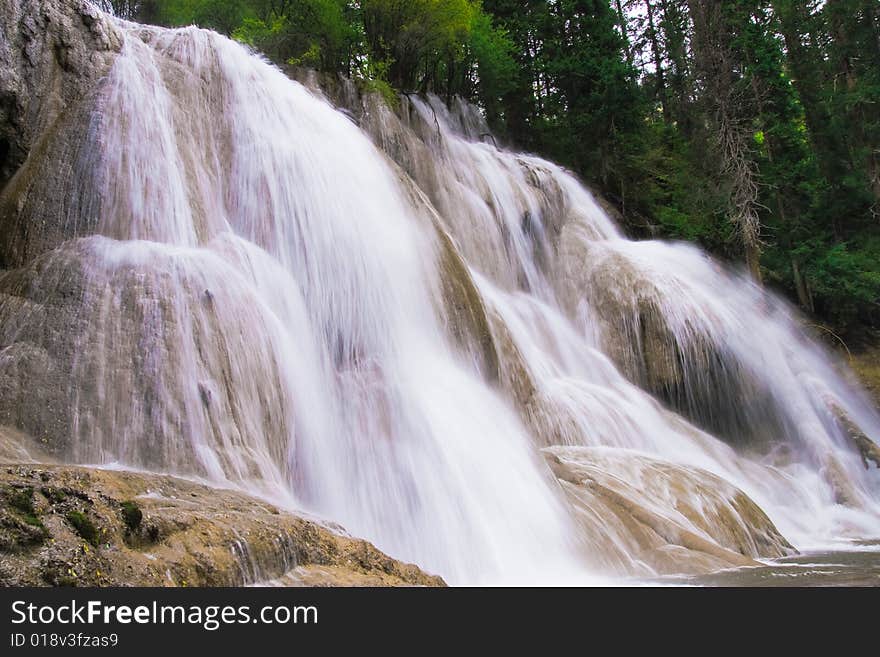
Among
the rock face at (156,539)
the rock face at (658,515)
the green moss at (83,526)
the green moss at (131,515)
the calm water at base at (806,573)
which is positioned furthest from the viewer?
the rock face at (658,515)

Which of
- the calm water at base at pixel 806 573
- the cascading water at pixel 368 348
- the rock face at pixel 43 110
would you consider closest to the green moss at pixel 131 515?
the cascading water at pixel 368 348

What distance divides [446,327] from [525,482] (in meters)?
2.91

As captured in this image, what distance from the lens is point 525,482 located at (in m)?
7.95

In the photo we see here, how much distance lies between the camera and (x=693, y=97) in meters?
23.7

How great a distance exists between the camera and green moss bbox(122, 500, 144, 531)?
11.9 ft

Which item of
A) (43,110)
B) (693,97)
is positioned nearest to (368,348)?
(43,110)

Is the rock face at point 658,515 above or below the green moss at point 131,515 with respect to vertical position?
below

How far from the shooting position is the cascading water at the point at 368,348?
6.43m

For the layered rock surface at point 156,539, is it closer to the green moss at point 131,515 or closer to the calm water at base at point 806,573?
the green moss at point 131,515

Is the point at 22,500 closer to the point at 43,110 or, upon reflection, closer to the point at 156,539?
the point at 156,539

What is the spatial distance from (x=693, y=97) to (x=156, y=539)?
76.7ft
